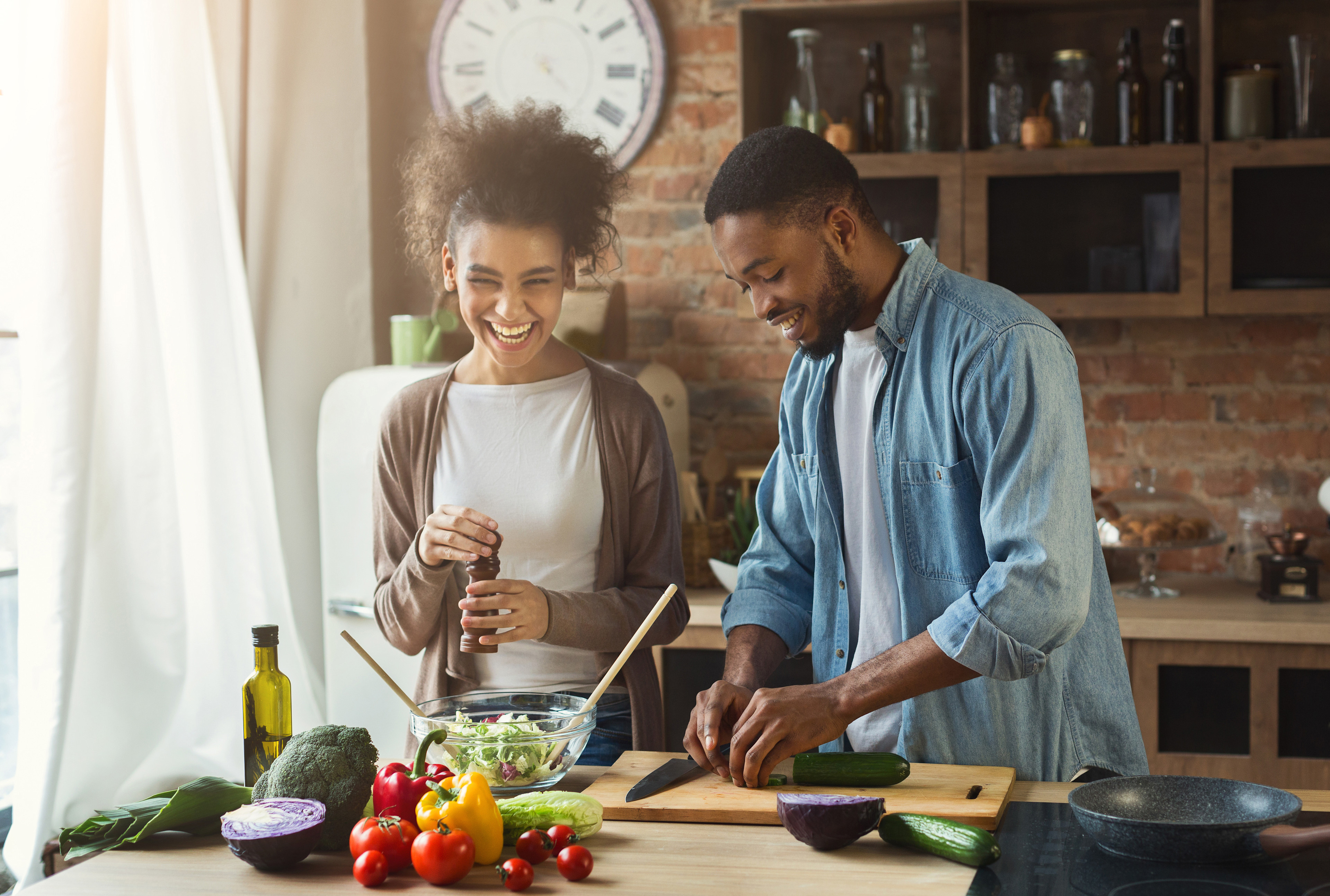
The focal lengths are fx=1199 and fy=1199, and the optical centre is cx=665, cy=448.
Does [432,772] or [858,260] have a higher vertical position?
[858,260]

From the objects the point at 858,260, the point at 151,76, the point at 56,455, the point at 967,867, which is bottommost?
the point at 967,867

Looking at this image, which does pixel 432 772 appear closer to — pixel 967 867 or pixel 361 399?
pixel 967 867

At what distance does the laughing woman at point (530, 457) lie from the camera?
69.2 inches

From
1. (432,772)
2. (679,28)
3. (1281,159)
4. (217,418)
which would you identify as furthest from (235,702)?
(1281,159)

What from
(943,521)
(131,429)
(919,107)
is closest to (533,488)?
(943,521)

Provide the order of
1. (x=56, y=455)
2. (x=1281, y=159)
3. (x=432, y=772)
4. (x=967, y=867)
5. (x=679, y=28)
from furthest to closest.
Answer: (x=679, y=28) < (x=1281, y=159) < (x=56, y=455) < (x=432, y=772) < (x=967, y=867)

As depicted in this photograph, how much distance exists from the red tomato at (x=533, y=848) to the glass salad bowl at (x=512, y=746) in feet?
0.58

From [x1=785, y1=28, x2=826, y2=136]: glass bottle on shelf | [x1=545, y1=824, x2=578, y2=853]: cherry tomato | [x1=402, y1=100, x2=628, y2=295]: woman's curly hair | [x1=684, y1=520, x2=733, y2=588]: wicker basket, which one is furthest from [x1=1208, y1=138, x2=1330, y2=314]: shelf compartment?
[x1=545, y1=824, x2=578, y2=853]: cherry tomato

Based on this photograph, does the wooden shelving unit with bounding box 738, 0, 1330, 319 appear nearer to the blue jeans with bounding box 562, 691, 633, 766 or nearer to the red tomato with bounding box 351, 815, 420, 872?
the blue jeans with bounding box 562, 691, 633, 766

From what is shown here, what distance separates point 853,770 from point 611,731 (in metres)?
0.46

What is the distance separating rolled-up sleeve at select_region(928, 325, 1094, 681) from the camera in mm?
1427

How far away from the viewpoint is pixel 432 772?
4.65 feet

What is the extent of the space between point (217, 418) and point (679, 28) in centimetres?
167

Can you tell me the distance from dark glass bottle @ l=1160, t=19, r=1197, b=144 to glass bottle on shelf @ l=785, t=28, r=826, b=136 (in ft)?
2.73
